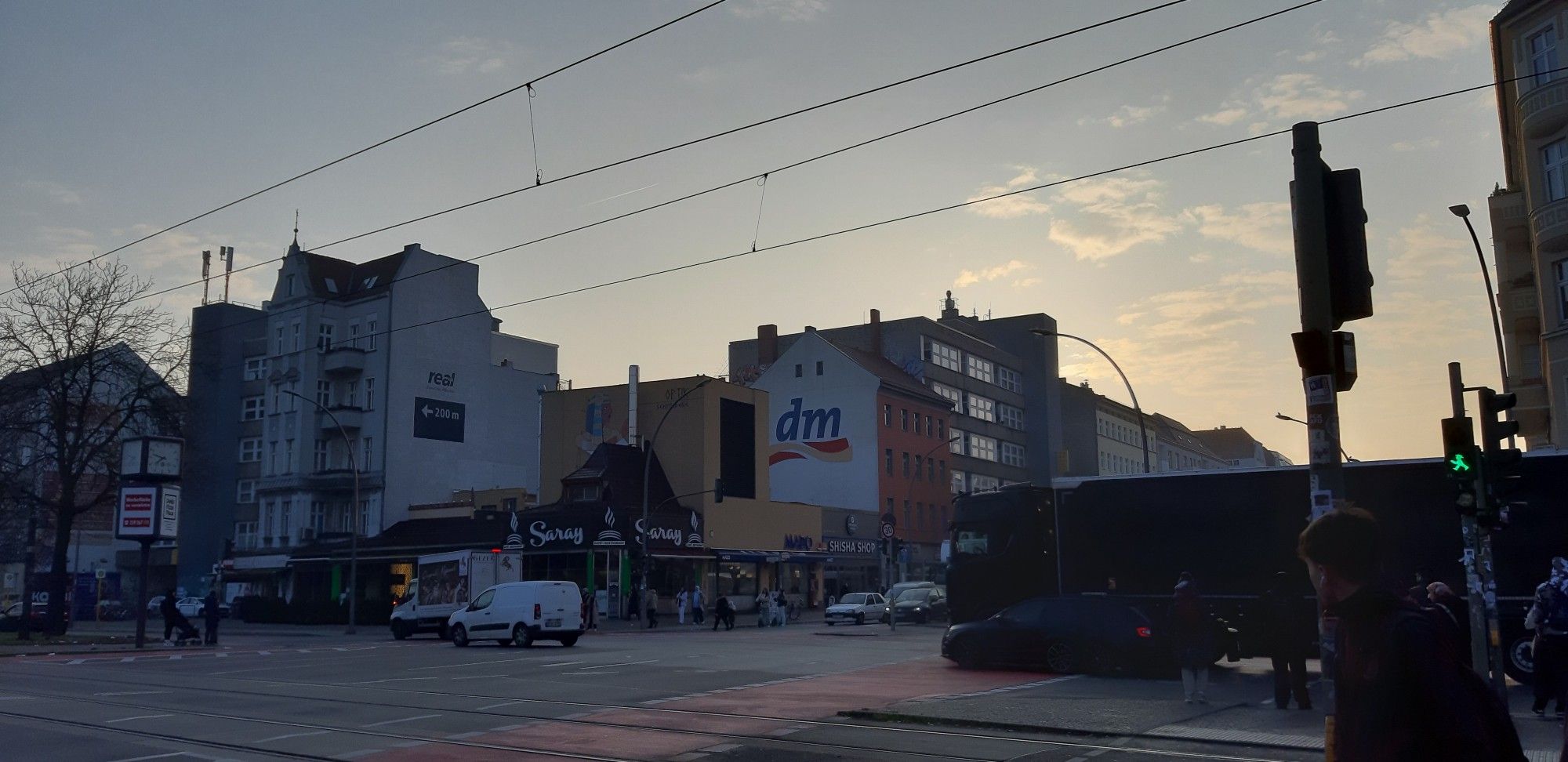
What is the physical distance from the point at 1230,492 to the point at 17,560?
263ft

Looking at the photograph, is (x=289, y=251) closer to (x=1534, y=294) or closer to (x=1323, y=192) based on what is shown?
(x=1534, y=294)

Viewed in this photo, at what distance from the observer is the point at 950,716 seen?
1386 cm

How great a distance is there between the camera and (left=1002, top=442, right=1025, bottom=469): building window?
8915 cm

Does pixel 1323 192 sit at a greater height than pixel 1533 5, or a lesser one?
lesser

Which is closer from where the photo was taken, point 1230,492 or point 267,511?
point 1230,492

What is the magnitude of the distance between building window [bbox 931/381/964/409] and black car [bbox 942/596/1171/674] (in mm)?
58331

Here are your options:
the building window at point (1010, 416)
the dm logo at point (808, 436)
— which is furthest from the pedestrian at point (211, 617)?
the building window at point (1010, 416)

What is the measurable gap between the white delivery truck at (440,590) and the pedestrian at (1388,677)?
123ft

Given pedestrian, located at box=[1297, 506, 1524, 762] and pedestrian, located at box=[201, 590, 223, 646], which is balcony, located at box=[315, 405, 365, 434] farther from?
pedestrian, located at box=[1297, 506, 1524, 762]

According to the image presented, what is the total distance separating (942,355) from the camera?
81.4 m

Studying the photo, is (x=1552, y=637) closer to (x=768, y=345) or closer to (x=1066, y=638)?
(x=1066, y=638)

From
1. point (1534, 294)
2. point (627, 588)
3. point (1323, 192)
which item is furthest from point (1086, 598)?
point (627, 588)

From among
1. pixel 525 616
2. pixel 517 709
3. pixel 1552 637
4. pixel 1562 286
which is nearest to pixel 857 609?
pixel 525 616

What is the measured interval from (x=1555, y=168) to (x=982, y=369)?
5662 cm
